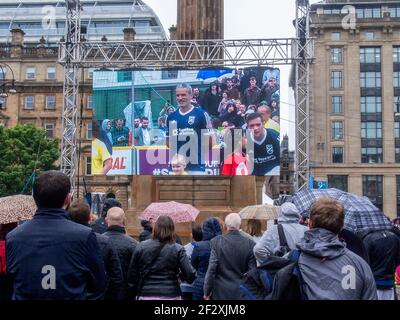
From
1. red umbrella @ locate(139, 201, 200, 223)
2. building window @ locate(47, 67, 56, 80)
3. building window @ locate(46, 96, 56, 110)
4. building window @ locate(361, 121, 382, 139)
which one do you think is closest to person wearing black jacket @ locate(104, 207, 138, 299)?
red umbrella @ locate(139, 201, 200, 223)

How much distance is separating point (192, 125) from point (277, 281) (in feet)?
66.4

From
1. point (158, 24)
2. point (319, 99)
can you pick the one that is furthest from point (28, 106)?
point (319, 99)

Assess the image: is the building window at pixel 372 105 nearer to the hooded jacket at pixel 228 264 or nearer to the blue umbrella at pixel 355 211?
the blue umbrella at pixel 355 211

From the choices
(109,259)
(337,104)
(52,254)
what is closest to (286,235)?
(109,259)

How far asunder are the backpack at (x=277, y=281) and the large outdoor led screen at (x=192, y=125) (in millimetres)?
18908

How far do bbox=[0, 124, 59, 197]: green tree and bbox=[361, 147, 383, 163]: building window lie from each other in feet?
99.0

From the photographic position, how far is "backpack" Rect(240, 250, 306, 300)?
3.68 metres

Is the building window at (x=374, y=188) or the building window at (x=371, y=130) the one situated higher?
the building window at (x=371, y=130)

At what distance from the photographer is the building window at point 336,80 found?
60881 mm

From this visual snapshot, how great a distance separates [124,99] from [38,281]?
70.7 ft

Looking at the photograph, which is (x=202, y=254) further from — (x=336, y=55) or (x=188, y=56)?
(x=336, y=55)

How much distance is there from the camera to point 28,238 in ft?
12.2

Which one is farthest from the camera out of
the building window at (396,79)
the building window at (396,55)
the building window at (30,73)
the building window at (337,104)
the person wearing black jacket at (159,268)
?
the building window at (396,55)

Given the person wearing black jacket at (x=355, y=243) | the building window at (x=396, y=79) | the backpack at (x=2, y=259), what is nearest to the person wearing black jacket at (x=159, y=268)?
the backpack at (x=2, y=259)
